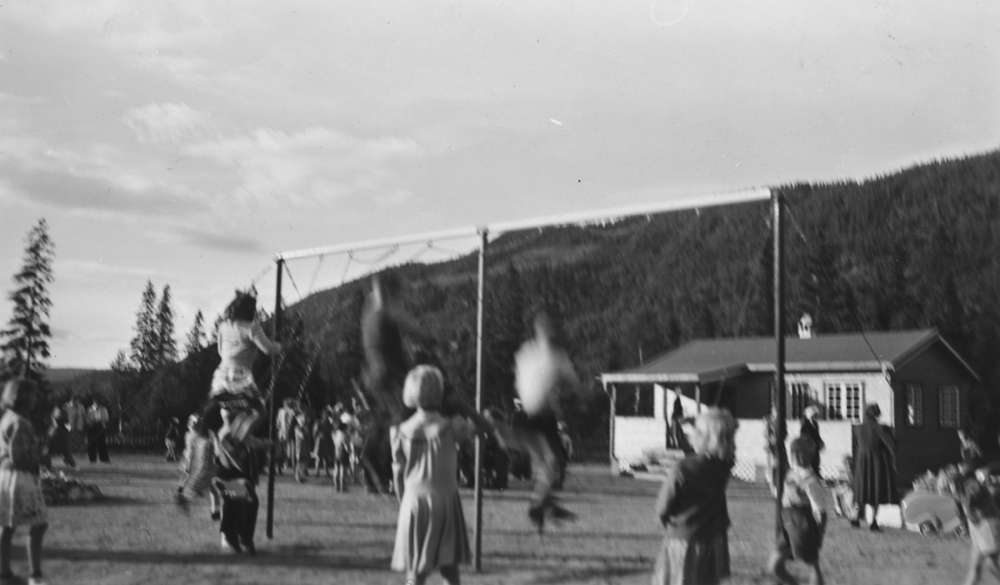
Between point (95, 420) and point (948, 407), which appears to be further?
point (948, 407)

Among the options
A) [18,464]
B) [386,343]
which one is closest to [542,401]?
[386,343]

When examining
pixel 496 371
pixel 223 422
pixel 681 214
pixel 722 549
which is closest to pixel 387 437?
pixel 223 422

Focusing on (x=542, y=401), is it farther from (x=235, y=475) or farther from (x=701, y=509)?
(x=701, y=509)

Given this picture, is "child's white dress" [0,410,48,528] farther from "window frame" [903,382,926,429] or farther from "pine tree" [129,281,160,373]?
"pine tree" [129,281,160,373]

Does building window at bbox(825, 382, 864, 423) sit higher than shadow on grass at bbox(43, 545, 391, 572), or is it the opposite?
building window at bbox(825, 382, 864, 423)

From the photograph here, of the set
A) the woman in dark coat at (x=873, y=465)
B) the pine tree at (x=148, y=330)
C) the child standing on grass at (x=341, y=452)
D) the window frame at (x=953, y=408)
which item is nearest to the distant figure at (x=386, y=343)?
the woman in dark coat at (x=873, y=465)

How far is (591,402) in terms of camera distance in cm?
2906

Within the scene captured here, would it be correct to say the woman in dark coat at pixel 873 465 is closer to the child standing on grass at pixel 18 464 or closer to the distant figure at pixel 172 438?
the child standing on grass at pixel 18 464

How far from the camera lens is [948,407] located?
1171 inches

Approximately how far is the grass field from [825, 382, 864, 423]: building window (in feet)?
38.7

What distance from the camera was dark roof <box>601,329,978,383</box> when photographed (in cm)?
2711

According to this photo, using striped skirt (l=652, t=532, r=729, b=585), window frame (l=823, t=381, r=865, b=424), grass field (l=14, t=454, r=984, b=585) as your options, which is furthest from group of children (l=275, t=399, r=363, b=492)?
window frame (l=823, t=381, r=865, b=424)

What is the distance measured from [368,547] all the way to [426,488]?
15.1 feet

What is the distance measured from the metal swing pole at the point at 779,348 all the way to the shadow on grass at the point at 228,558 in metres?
3.32
